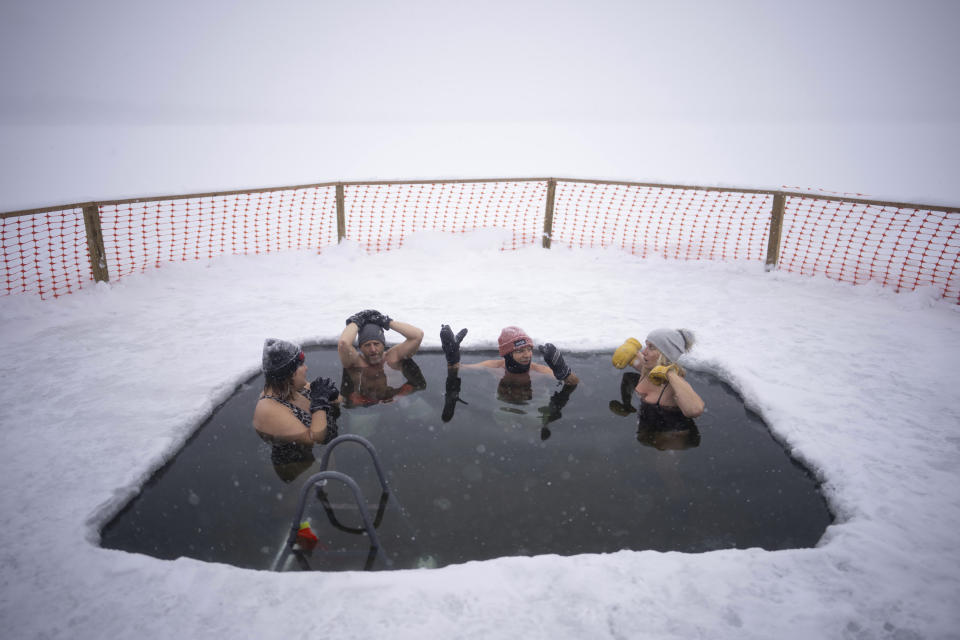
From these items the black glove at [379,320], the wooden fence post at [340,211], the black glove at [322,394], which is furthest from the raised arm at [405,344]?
the wooden fence post at [340,211]

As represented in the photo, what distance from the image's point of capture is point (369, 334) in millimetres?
5281

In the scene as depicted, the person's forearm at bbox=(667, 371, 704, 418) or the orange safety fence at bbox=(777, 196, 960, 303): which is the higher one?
the orange safety fence at bbox=(777, 196, 960, 303)

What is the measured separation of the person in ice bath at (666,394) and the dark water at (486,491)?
8 centimetres

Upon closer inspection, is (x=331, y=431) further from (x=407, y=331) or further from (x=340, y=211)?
(x=340, y=211)

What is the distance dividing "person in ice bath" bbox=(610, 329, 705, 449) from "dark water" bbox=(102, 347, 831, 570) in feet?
0.25

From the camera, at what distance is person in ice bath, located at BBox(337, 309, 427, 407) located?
17.3ft

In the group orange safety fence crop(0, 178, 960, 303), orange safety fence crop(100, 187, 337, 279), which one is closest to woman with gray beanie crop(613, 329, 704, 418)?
orange safety fence crop(0, 178, 960, 303)

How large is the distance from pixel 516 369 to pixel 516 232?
867 centimetres

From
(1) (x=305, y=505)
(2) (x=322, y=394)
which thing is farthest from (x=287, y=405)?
(1) (x=305, y=505)

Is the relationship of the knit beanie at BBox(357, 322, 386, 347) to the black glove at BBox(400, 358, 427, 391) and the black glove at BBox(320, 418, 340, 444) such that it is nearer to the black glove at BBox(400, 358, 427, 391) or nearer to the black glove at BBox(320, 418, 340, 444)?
the black glove at BBox(400, 358, 427, 391)

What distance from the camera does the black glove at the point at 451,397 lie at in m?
5.09

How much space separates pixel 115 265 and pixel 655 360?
1093cm

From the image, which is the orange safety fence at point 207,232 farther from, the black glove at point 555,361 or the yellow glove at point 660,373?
the yellow glove at point 660,373

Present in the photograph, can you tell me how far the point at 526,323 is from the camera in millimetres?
6652
